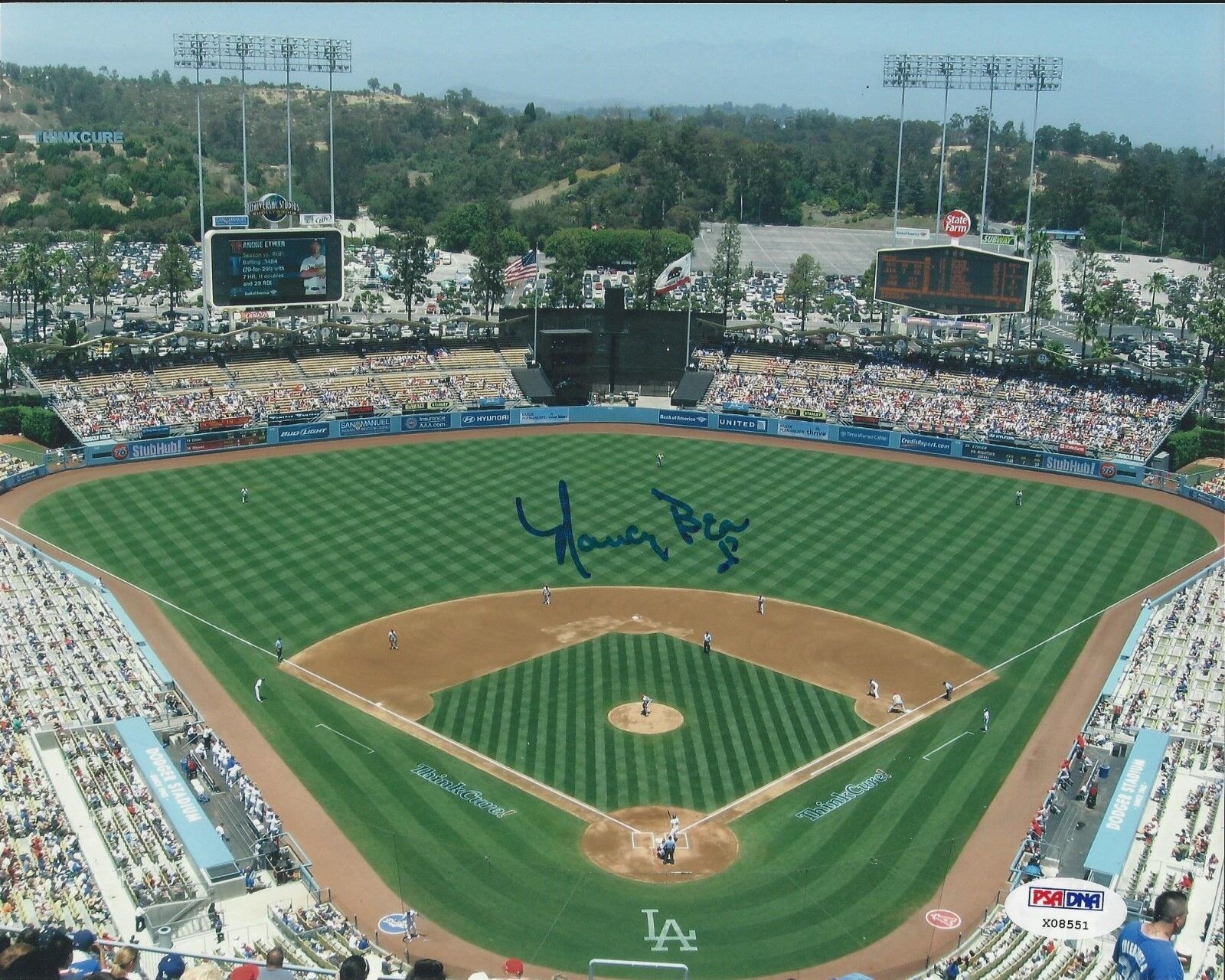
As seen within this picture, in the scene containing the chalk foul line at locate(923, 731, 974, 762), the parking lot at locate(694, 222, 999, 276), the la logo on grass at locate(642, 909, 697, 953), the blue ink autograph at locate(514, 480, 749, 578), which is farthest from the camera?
the parking lot at locate(694, 222, 999, 276)

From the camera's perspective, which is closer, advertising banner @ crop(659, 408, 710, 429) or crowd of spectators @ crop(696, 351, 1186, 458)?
crowd of spectators @ crop(696, 351, 1186, 458)

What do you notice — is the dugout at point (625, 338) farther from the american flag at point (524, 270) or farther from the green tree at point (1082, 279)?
the green tree at point (1082, 279)

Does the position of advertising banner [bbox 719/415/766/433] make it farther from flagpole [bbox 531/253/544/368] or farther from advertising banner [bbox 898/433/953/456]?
flagpole [bbox 531/253/544/368]

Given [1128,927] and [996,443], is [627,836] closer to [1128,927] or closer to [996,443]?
[1128,927]

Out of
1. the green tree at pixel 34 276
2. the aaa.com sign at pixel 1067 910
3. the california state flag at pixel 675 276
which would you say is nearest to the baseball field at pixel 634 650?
the california state flag at pixel 675 276

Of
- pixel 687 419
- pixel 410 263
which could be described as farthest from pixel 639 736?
pixel 410 263

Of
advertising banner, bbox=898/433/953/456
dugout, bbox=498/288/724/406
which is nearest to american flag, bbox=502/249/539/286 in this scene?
dugout, bbox=498/288/724/406

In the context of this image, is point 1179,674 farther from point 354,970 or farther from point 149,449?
point 149,449
